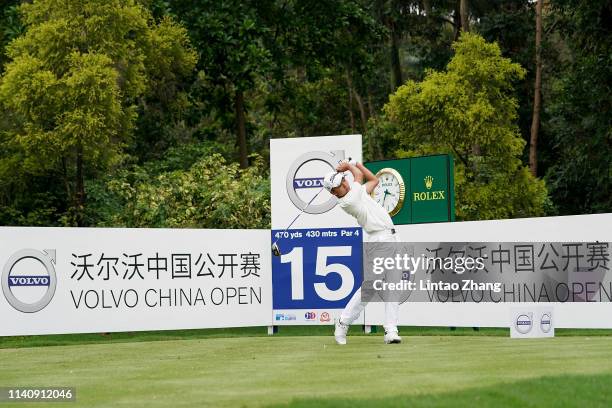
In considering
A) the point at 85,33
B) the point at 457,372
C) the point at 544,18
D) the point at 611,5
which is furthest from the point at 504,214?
the point at 457,372

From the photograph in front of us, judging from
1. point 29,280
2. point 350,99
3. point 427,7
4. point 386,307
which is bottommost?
point 386,307

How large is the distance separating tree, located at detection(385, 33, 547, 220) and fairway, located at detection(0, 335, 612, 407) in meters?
21.6

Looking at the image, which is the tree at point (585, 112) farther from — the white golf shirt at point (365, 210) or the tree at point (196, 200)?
the white golf shirt at point (365, 210)

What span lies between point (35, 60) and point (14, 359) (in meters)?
16.3

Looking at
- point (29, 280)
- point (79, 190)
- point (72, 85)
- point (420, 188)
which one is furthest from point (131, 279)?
point (79, 190)

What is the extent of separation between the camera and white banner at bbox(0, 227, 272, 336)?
762 inches

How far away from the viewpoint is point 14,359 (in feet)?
49.1

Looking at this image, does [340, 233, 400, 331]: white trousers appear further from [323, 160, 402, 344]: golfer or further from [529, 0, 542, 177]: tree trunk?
[529, 0, 542, 177]: tree trunk

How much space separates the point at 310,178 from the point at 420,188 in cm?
409

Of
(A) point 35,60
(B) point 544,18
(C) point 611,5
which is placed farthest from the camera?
(B) point 544,18

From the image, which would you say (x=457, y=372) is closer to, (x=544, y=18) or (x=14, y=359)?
(x=14, y=359)

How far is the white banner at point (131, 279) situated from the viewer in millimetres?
19344

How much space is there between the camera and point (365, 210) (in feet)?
48.4

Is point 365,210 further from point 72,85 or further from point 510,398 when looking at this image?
point 72,85
